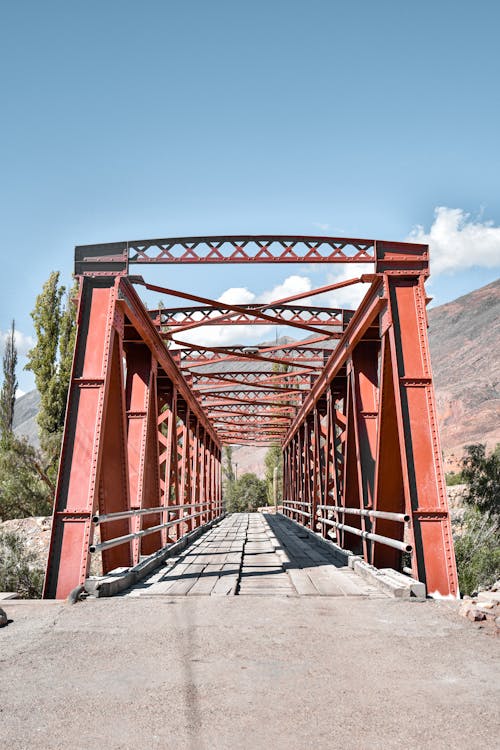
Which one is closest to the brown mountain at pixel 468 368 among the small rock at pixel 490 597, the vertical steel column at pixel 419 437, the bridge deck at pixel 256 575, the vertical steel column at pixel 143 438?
the bridge deck at pixel 256 575

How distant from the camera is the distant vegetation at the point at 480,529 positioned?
10.7m

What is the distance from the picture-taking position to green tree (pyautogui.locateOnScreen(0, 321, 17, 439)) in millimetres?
32844

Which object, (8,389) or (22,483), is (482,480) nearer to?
(22,483)

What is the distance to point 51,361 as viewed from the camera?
99.7 feet

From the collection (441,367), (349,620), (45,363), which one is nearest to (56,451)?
(45,363)

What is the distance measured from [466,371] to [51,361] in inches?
2864

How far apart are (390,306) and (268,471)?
2043 inches

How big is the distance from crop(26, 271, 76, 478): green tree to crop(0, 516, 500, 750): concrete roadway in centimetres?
2414

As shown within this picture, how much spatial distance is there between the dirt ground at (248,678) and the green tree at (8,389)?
2704cm

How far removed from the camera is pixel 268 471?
59125 millimetres

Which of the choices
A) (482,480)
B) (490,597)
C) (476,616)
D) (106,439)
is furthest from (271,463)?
(476,616)

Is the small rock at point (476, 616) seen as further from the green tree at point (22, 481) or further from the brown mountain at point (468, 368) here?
the brown mountain at point (468, 368)

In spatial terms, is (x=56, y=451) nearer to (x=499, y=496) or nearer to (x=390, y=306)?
(x=499, y=496)

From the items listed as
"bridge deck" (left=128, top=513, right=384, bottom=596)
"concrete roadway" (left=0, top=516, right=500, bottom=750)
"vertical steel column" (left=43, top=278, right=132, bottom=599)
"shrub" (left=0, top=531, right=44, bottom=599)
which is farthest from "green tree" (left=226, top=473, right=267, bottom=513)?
"concrete roadway" (left=0, top=516, right=500, bottom=750)
